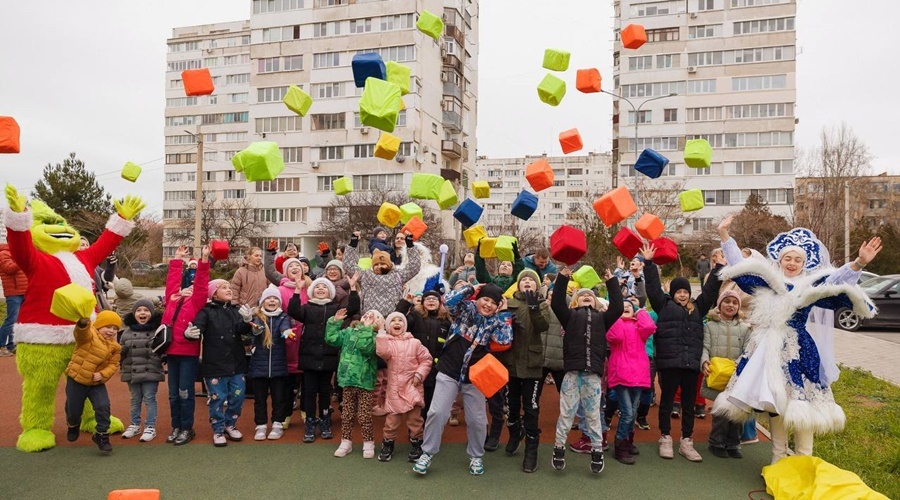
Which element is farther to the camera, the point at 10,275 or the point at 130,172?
the point at 10,275

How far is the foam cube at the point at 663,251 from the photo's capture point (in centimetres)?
626

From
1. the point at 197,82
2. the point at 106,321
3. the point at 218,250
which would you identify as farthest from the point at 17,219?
the point at 197,82

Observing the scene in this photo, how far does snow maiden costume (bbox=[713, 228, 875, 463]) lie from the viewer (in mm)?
5039

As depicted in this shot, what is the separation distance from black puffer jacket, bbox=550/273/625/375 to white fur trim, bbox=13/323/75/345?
4789 millimetres

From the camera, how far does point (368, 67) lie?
8062 mm

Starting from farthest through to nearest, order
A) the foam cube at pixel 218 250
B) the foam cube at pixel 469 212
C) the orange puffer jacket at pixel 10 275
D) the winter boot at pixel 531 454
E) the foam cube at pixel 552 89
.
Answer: the orange puffer jacket at pixel 10 275 < the foam cube at pixel 469 212 < the foam cube at pixel 552 89 < the foam cube at pixel 218 250 < the winter boot at pixel 531 454

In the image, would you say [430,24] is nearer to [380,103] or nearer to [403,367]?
[380,103]

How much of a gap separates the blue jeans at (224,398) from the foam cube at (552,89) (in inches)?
211

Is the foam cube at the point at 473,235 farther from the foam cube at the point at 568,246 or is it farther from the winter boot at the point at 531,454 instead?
the winter boot at the point at 531,454

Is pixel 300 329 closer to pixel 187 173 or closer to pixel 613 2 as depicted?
pixel 613 2

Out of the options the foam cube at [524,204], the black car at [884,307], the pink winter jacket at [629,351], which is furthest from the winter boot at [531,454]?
the black car at [884,307]

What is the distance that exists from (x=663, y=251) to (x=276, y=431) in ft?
14.9

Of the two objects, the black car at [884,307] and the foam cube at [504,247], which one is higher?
the foam cube at [504,247]

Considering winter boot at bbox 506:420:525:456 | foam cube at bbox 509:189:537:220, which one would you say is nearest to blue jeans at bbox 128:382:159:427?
winter boot at bbox 506:420:525:456
